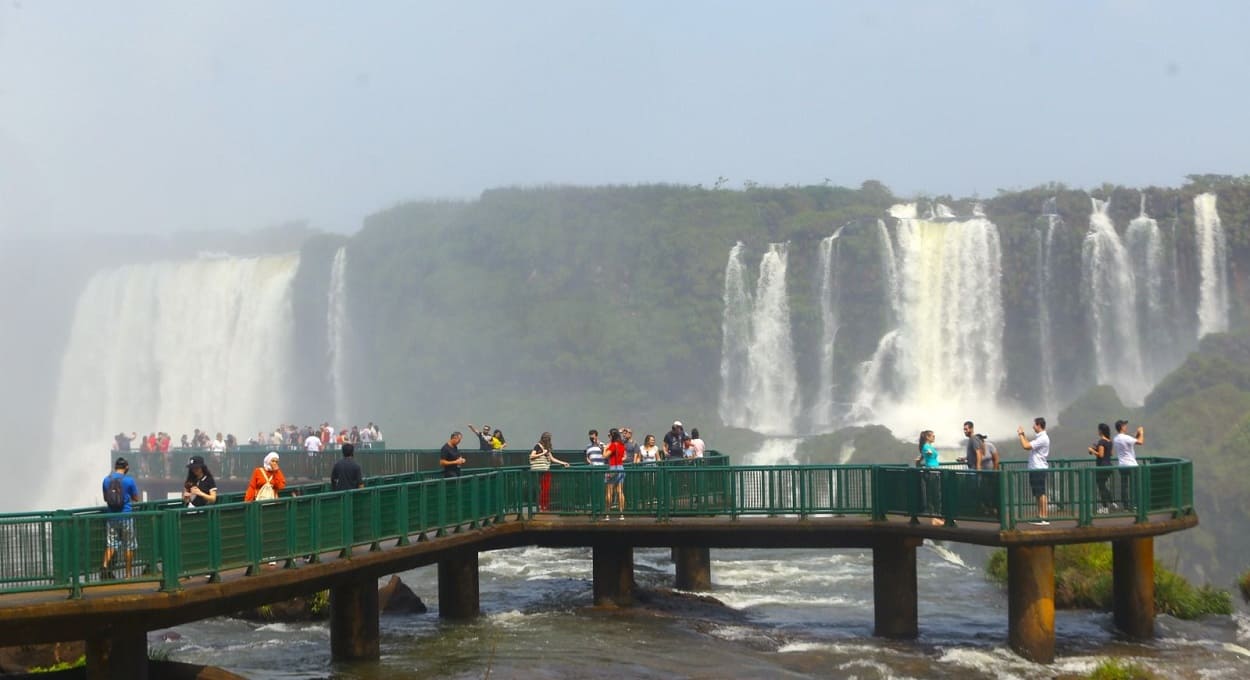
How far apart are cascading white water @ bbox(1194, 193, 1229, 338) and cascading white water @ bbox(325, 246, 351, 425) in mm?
49870

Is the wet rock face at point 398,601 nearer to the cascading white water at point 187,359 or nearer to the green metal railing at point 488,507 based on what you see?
the green metal railing at point 488,507

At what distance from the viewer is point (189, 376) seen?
291 ft

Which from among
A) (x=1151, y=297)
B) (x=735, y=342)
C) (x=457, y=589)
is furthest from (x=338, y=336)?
(x=457, y=589)

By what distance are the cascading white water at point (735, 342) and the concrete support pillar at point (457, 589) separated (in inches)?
2181

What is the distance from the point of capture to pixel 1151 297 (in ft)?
233

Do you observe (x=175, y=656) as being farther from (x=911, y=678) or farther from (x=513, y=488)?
(x=911, y=678)

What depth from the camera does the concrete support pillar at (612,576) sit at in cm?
2638

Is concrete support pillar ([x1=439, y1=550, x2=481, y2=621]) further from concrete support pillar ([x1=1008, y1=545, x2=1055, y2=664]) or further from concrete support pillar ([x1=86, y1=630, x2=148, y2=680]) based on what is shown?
concrete support pillar ([x1=86, y1=630, x2=148, y2=680])

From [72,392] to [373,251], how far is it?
835 inches

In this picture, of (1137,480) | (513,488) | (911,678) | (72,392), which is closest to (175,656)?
(513,488)

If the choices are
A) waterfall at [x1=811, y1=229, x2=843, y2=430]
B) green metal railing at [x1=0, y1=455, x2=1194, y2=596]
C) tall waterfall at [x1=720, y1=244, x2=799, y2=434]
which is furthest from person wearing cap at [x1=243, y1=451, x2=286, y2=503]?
tall waterfall at [x1=720, y1=244, x2=799, y2=434]

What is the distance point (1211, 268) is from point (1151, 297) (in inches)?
118

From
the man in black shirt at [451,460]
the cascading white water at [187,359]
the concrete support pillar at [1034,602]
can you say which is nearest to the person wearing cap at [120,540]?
the man in black shirt at [451,460]

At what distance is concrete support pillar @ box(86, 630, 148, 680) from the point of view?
16703mm
